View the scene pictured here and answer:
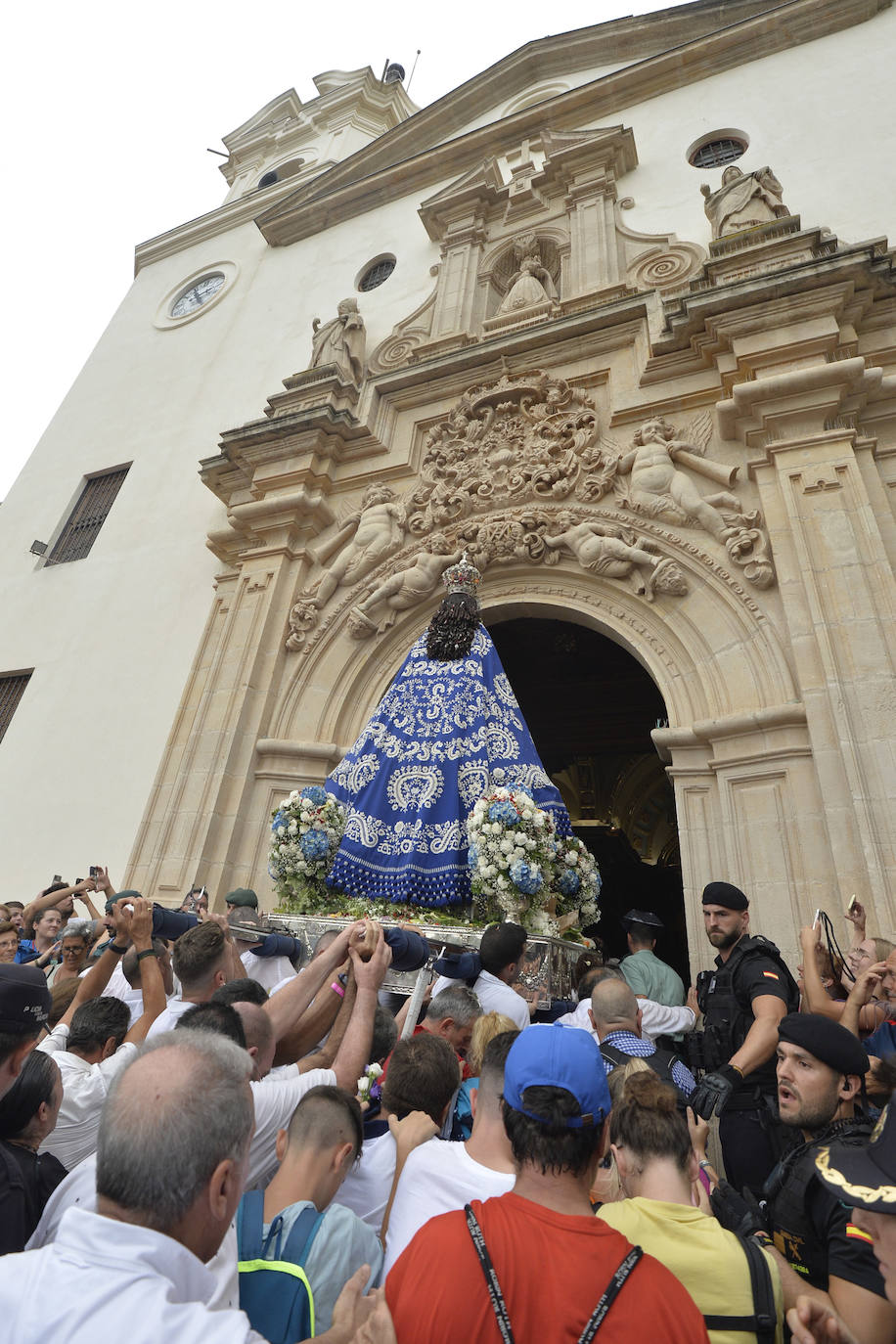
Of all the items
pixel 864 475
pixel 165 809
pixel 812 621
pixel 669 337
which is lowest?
pixel 165 809

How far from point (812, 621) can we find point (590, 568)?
209cm

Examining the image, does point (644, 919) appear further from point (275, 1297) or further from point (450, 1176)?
point (275, 1297)

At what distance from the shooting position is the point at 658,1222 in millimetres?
1609

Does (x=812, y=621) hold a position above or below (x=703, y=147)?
below

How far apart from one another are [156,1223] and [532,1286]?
2.07 ft

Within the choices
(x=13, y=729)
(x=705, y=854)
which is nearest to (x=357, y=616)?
(x=705, y=854)

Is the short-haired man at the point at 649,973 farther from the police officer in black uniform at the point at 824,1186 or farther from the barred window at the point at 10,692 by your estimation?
the barred window at the point at 10,692

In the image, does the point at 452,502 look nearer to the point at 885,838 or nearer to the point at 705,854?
the point at 705,854

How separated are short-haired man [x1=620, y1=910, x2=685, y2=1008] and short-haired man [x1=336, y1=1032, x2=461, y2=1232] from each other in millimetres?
2245

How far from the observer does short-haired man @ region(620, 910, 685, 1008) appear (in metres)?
4.22

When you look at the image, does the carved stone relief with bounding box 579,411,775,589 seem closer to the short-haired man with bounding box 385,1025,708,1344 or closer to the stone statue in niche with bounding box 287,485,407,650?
the stone statue in niche with bounding box 287,485,407,650

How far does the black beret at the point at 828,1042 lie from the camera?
2.12m

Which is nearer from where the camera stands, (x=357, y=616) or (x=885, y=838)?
(x=885, y=838)

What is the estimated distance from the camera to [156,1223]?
1159mm
